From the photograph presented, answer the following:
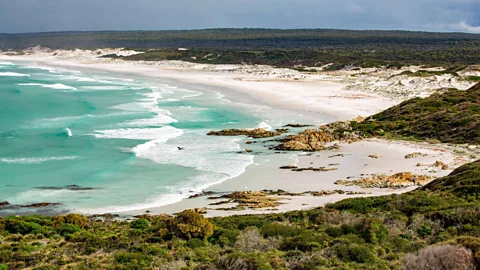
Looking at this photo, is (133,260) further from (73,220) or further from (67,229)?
(73,220)

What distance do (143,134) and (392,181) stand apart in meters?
18.9

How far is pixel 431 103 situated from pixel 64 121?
1043 inches

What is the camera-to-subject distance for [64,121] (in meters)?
42.2

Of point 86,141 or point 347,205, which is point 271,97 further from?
point 347,205

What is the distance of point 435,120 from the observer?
32.0 meters

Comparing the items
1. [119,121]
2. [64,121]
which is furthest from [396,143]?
[64,121]

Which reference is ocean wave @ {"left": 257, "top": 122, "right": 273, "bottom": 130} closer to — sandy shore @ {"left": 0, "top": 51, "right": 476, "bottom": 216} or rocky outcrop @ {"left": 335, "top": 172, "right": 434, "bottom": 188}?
sandy shore @ {"left": 0, "top": 51, "right": 476, "bottom": 216}

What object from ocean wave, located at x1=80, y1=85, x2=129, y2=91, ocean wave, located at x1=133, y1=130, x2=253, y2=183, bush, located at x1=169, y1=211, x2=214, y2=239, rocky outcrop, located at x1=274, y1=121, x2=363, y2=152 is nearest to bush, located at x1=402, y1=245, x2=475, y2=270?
bush, located at x1=169, y1=211, x2=214, y2=239

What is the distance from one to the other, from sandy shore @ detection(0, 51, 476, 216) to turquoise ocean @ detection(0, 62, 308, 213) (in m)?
1.48

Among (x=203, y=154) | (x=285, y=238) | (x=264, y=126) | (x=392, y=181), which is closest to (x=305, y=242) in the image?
(x=285, y=238)

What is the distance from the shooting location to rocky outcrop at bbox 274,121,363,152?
94.2 ft

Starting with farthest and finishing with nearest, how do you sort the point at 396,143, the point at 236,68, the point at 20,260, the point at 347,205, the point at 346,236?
the point at 236,68 → the point at 396,143 → the point at 347,205 → the point at 346,236 → the point at 20,260

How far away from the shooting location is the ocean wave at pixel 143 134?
34.0 metres

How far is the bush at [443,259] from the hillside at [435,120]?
20.0 meters
